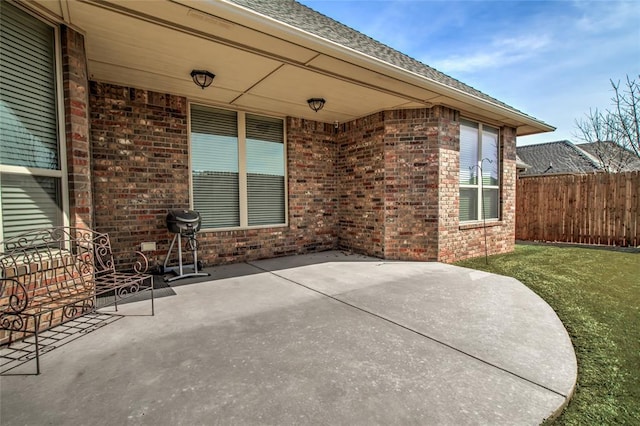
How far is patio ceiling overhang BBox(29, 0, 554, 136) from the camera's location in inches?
108

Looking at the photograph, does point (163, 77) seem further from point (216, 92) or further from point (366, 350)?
point (366, 350)

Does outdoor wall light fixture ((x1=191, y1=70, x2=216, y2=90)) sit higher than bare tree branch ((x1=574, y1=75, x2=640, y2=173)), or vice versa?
bare tree branch ((x1=574, y1=75, x2=640, y2=173))

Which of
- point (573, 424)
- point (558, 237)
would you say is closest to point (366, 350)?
point (573, 424)

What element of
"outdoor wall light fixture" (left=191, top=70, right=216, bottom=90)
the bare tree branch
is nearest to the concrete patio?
"outdoor wall light fixture" (left=191, top=70, right=216, bottom=90)

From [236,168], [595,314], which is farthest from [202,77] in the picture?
[595,314]

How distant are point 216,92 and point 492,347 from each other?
4.94 meters

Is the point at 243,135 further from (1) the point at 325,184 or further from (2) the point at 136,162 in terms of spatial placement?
(1) the point at 325,184

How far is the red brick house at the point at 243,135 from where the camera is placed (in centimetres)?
272

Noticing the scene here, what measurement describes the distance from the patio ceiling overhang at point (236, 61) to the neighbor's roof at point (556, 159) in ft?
49.9

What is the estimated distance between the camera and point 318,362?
215 cm

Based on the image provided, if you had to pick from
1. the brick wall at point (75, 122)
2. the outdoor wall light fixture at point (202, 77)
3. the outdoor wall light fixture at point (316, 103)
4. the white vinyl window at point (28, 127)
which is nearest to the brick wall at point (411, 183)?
the outdoor wall light fixture at point (316, 103)

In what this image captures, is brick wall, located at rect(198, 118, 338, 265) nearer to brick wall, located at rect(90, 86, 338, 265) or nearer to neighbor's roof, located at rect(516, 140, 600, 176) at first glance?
brick wall, located at rect(90, 86, 338, 265)

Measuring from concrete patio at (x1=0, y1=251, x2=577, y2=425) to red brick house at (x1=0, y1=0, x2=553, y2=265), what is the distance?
4.69 ft

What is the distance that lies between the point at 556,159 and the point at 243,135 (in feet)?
68.9
